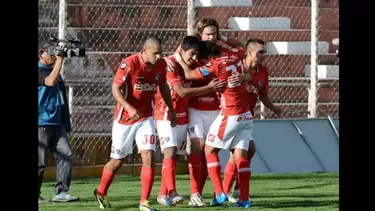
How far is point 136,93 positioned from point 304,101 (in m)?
7.81

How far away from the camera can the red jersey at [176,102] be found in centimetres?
951

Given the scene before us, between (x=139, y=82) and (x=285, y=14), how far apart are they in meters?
8.55

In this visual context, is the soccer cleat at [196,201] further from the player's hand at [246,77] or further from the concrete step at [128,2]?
the concrete step at [128,2]

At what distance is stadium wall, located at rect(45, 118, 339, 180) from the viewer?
14.8 m

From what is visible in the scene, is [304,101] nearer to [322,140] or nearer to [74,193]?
[322,140]

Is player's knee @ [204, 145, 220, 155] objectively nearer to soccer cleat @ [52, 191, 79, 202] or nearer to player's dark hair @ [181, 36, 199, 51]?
player's dark hair @ [181, 36, 199, 51]

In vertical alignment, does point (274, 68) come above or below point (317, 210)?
above

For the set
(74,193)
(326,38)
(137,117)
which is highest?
(326,38)

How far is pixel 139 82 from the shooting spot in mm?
8852

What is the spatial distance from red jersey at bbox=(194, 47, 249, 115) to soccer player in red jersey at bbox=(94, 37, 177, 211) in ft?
1.42

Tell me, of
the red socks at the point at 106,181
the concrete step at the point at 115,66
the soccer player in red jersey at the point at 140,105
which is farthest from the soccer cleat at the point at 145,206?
the concrete step at the point at 115,66

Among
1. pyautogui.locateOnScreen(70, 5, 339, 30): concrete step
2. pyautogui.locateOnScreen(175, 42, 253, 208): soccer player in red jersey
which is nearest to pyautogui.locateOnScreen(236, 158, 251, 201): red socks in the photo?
pyautogui.locateOnScreen(175, 42, 253, 208): soccer player in red jersey
